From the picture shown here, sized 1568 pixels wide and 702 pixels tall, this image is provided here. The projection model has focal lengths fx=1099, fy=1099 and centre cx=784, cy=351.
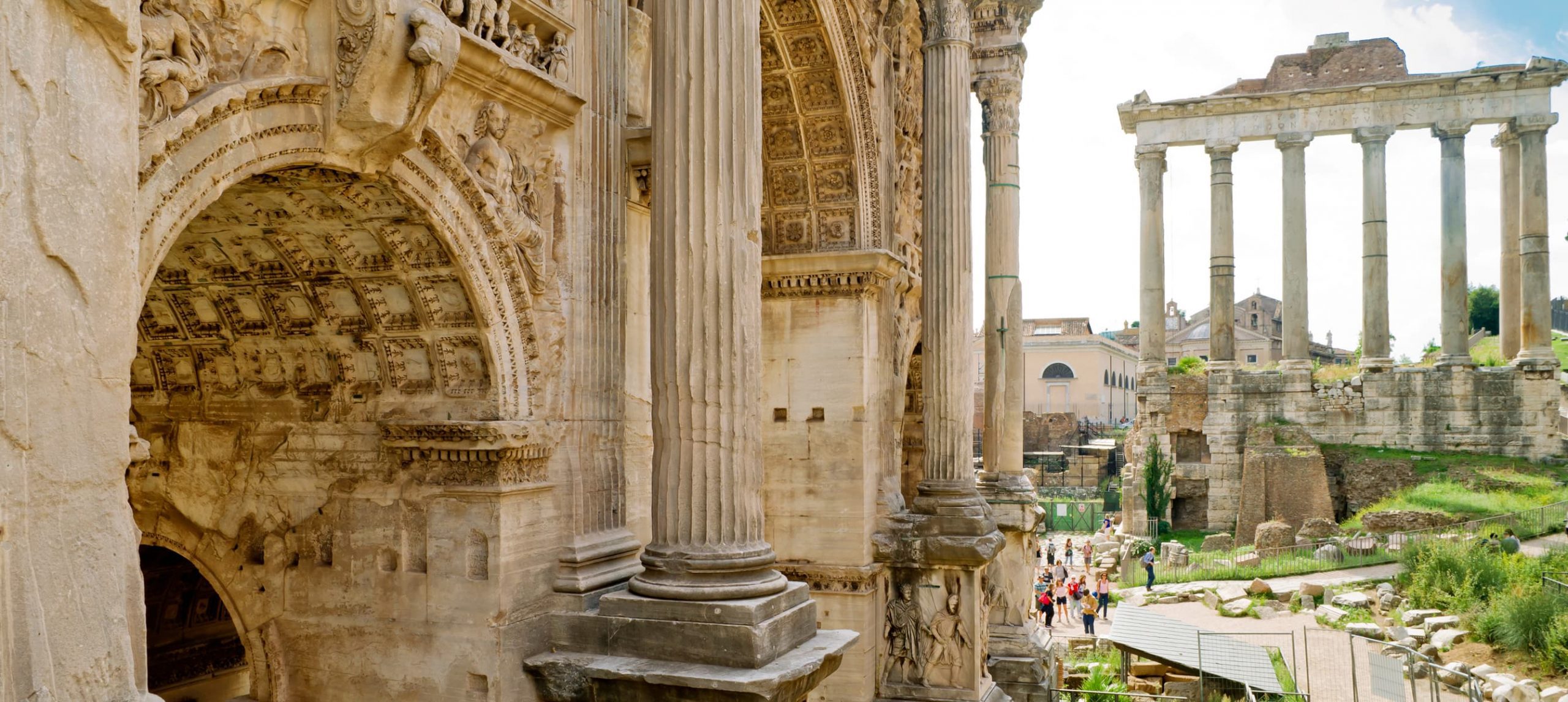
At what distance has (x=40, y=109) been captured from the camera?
2910 mm

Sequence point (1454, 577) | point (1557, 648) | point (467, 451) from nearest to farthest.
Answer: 1. point (467, 451)
2. point (1557, 648)
3. point (1454, 577)

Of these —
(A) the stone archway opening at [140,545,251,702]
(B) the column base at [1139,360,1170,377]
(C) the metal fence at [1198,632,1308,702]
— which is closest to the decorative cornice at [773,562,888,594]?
(A) the stone archway opening at [140,545,251,702]

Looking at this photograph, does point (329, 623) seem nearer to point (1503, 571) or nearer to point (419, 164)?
point (419, 164)

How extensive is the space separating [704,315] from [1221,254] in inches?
1323

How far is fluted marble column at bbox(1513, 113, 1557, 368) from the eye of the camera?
33.7 metres

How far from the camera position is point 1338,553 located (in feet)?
86.2

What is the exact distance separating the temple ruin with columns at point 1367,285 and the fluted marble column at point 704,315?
3011cm

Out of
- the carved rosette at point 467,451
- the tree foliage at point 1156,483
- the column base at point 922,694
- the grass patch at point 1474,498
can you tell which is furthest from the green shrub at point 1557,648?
the tree foliage at point 1156,483

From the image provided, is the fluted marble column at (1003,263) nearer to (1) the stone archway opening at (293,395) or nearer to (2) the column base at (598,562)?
Result: (2) the column base at (598,562)

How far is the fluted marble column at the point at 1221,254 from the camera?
35812mm

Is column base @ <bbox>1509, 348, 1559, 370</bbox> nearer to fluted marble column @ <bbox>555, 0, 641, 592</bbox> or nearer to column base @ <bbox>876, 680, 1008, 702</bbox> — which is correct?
column base @ <bbox>876, 680, 1008, 702</bbox>

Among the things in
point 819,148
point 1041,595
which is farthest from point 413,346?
point 1041,595

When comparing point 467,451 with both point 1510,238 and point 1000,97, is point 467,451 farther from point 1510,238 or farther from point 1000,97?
point 1510,238

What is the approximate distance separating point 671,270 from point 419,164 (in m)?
1.41
